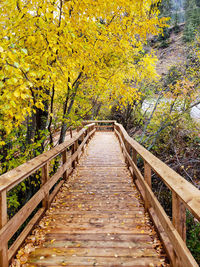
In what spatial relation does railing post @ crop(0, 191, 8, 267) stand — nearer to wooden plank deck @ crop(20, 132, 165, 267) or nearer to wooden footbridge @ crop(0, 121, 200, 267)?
wooden footbridge @ crop(0, 121, 200, 267)

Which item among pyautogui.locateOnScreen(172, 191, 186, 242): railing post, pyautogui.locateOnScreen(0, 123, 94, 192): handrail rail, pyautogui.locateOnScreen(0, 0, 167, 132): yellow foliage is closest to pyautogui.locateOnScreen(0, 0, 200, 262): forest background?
pyautogui.locateOnScreen(0, 0, 167, 132): yellow foliage

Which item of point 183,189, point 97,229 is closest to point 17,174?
point 97,229

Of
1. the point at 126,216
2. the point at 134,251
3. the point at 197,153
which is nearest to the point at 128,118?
the point at 197,153

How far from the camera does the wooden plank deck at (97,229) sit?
2.28 m

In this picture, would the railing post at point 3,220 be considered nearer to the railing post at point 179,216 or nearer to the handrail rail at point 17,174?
the handrail rail at point 17,174

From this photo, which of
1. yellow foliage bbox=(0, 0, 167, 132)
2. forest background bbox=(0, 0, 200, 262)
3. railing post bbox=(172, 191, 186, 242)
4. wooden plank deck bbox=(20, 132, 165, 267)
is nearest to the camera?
railing post bbox=(172, 191, 186, 242)

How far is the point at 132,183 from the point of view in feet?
16.4

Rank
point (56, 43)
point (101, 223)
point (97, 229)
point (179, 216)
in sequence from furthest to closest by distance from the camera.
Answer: point (56, 43)
point (101, 223)
point (97, 229)
point (179, 216)

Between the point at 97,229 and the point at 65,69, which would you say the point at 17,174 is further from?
the point at 65,69

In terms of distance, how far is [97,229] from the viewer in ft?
9.59

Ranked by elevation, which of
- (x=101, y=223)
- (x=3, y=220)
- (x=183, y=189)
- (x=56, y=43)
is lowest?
(x=101, y=223)

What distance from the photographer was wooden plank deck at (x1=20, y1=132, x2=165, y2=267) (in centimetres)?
228

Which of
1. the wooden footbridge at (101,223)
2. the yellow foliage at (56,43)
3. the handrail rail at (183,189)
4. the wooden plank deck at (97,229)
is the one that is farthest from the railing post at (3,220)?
the handrail rail at (183,189)

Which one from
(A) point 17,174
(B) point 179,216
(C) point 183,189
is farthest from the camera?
(A) point 17,174
